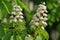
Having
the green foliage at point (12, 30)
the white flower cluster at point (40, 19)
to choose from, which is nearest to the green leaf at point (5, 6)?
the green foliage at point (12, 30)

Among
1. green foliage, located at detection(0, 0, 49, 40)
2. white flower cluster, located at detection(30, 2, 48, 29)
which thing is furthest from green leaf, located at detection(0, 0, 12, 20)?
white flower cluster, located at detection(30, 2, 48, 29)

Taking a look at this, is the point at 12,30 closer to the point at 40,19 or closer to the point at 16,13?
the point at 16,13

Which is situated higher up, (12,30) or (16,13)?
(16,13)

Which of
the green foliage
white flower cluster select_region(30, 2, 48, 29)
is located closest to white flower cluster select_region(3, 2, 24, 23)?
the green foliage

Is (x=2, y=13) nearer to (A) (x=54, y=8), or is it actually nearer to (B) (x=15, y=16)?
(B) (x=15, y=16)

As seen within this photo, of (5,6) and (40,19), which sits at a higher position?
(5,6)

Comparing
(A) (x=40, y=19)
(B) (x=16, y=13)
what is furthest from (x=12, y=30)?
(A) (x=40, y=19)

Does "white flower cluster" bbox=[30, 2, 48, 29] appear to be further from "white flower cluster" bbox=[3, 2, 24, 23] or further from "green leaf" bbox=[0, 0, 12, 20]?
"green leaf" bbox=[0, 0, 12, 20]

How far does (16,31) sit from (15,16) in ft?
0.53

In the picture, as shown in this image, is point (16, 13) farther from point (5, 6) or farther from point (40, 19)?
point (40, 19)

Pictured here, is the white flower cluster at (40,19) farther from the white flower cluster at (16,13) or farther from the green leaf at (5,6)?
the green leaf at (5,6)

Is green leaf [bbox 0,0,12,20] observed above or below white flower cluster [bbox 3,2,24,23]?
above

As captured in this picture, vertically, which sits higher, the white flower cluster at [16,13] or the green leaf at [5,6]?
the green leaf at [5,6]

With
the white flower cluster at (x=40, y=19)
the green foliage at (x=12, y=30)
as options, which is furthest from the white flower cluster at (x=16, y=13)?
the white flower cluster at (x=40, y=19)
